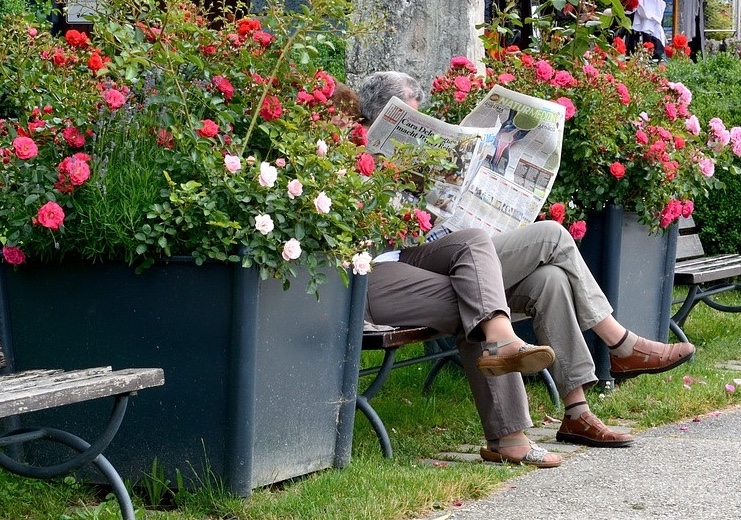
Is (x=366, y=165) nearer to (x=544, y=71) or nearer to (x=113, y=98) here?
(x=113, y=98)

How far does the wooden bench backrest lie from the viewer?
6707mm

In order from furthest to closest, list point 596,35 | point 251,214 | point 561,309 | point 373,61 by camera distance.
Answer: point 373,61 < point 596,35 < point 561,309 < point 251,214

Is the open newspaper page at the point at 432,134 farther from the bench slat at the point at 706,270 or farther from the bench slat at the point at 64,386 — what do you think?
the bench slat at the point at 706,270

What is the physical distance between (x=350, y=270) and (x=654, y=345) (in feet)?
4.72

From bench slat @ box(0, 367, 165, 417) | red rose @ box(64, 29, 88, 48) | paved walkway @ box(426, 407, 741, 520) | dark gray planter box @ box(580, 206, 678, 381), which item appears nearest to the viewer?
bench slat @ box(0, 367, 165, 417)

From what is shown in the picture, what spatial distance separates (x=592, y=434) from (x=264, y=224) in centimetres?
164

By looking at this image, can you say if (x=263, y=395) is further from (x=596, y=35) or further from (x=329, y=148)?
(x=596, y=35)

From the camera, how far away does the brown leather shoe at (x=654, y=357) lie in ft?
15.1

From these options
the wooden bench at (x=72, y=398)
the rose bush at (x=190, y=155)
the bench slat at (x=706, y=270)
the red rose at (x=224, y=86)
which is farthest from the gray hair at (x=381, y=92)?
the bench slat at (x=706, y=270)

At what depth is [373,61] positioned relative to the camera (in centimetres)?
589

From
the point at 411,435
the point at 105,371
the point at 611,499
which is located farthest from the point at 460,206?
the point at 105,371

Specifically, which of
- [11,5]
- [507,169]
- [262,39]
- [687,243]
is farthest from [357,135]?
[11,5]

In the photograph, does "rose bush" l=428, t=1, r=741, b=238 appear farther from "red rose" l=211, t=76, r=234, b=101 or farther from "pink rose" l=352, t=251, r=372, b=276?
"red rose" l=211, t=76, r=234, b=101

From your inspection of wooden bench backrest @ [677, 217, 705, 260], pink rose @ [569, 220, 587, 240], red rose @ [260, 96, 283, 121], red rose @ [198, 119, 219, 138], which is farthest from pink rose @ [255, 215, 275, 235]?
wooden bench backrest @ [677, 217, 705, 260]
